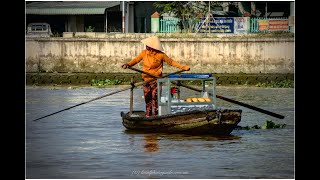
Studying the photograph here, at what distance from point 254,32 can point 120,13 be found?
799 cm

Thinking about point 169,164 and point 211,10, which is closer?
point 169,164

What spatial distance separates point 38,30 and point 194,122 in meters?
25.5

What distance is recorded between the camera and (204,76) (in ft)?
57.3

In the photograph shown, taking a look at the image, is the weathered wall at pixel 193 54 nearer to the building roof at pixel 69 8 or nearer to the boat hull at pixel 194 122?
the building roof at pixel 69 8

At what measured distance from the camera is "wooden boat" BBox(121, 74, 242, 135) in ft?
56.3

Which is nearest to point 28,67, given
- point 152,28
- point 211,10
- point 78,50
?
point 78,50

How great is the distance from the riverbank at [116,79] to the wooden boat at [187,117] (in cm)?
1650

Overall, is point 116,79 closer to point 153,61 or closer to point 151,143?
point 153,61

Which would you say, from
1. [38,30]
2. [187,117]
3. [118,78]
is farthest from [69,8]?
[187,117]

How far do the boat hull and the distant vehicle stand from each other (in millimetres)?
23374

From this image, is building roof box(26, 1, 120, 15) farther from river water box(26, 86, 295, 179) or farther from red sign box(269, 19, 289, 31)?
river water box(26, 86, 295, 179)

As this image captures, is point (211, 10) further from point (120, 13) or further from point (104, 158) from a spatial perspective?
point (104, 158)

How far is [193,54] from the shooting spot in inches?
1489

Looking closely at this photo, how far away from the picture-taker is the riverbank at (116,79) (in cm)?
3497
